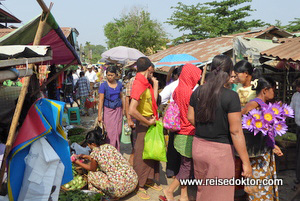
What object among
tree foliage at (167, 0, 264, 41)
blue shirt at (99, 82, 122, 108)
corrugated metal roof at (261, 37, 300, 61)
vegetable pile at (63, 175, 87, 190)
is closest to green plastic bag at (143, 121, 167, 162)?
vegetable pile at (63, 175, 87, 190)

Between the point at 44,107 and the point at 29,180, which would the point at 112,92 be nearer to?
the point at 44,107

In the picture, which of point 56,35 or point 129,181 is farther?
point 129,181

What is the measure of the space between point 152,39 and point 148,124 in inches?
1085

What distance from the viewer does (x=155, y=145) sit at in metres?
3.79

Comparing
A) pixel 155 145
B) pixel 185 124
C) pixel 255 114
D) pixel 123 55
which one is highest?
pixel 123 55

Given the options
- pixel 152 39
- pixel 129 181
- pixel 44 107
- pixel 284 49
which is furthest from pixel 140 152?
pixel 152 39

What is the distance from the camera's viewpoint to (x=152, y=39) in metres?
30.3

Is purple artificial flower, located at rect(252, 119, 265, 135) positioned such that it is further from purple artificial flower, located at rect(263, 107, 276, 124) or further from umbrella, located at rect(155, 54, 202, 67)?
umbrella, located at rect(155, 54, 202, 67)

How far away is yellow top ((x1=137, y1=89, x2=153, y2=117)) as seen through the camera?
3.90 metres

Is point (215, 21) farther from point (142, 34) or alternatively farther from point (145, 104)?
point (145, 104)

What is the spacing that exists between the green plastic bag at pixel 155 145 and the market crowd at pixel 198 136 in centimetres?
12

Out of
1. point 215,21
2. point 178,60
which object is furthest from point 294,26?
point 178,60

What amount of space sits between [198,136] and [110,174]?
66.8 inches

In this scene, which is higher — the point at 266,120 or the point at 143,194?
the point at 266,120
